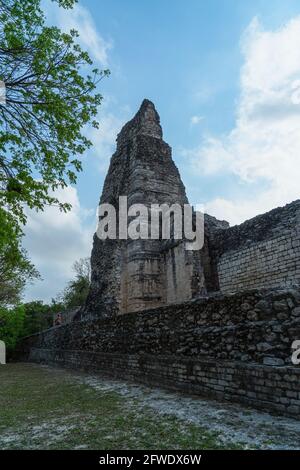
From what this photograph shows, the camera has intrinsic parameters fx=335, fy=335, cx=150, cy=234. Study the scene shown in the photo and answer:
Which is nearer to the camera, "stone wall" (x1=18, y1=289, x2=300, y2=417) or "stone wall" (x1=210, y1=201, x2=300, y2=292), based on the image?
"stone wall" (x1=18, y1=289, x2=300, y2=417)

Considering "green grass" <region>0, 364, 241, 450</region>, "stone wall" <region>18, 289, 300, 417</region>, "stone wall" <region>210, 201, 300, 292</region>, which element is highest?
"stone wall" <region>210, 201, 300, 292</region>

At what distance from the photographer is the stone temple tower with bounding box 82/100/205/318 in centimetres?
1294

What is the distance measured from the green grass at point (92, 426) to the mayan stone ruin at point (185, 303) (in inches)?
51.9

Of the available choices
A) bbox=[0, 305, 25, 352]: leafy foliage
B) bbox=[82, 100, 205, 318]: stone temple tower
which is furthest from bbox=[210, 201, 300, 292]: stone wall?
bbox=[0, 305, 25, 352]: leafy foliage

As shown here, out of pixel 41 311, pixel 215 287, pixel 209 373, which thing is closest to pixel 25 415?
pixel 209 373

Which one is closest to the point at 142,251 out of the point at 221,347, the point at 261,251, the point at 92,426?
the point at 261,251

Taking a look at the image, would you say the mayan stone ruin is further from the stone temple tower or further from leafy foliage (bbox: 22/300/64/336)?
leafy foliage (bbox: 22/300/64/336)

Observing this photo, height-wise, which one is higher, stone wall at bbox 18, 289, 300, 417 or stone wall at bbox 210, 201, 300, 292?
stone wall at bbox 210, 201, 300, 292

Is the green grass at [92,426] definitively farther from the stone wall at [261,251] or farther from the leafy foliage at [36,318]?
the leafy foliage at [36,318]

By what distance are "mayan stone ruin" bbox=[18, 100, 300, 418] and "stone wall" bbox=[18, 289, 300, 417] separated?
0.05ft

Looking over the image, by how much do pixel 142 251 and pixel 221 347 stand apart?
8.23 meters

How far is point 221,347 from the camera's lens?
5871mm

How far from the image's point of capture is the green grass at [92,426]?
3613 millimetres

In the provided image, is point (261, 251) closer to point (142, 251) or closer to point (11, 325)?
point (142, 251)
